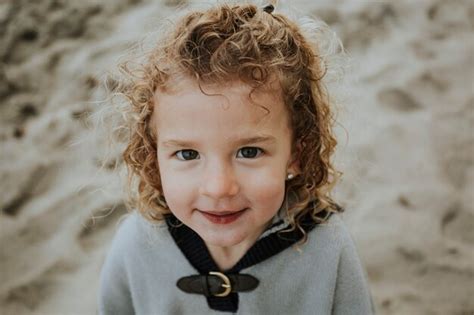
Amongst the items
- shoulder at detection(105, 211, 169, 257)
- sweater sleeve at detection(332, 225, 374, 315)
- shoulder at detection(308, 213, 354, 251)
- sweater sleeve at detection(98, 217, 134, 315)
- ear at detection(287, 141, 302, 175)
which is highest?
ear at detection(287, 141, 302, 175)

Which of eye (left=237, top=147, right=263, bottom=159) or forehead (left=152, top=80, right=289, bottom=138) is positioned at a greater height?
forehead (left=152, top=80, right=289, bottom=138)

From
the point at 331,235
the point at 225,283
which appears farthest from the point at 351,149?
the point at 225,283

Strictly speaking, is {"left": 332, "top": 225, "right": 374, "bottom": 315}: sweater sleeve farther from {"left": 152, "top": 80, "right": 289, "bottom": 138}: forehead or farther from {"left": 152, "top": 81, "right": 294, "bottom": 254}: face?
{"left": 152, "top": 80, "right": 289, "bottom": 138}: forehead

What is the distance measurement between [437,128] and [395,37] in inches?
22.0

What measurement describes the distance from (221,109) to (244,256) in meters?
0.38

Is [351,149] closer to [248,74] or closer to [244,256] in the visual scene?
[244,256]

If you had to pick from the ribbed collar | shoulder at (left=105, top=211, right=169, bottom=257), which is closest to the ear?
the ribbed collar

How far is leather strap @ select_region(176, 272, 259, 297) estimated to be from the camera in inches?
51.1

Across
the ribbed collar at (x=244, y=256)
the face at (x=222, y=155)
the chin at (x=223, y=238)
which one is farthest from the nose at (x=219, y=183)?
the ribbed collar at (x=244, y=256)

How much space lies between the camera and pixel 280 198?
1156mm

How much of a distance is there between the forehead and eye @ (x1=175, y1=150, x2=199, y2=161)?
4 cm

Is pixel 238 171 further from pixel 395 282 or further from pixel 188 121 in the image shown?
pixel 395 282

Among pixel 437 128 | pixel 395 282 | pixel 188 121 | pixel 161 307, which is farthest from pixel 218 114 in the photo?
pixel 437 128

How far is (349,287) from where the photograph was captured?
1.32m
